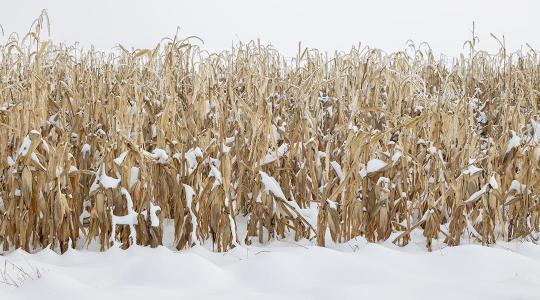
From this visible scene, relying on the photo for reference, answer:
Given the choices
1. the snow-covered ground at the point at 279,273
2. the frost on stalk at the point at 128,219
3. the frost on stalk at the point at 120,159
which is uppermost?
the frost on stalk at the point at 120,159

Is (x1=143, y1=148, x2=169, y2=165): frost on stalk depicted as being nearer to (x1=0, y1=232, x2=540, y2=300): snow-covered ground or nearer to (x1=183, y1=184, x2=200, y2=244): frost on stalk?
(x1=183, y1=184, x2=200, y2=244): frost on stalk

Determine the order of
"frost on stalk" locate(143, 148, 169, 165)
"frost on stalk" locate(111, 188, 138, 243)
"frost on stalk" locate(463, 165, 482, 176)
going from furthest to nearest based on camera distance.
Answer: "frost on stalk" locate(463, 165, 482, 176) < "frost on stalk" locate(143, 148, 169, 165) < "frost on stalk" locate(111, 188, 138, 243)

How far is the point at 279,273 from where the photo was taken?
2.27m

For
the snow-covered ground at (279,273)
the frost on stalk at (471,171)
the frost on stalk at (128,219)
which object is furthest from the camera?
the frost on stalk at (471,171)

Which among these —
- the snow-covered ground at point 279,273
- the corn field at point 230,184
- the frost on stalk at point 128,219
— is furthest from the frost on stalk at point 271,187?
the frost on stalk at point 128,219

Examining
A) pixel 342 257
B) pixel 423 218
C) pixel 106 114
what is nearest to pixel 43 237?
pixel 106 114

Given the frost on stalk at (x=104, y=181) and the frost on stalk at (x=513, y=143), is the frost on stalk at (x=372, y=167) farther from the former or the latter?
the frost on stalk at (x=104, y=181)

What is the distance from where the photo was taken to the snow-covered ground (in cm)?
206

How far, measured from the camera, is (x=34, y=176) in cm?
264

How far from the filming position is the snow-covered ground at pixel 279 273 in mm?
2062

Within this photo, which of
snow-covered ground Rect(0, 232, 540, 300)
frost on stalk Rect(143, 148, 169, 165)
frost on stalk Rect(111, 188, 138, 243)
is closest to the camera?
snow-covered ground Rect(0, 232, 540, 300)

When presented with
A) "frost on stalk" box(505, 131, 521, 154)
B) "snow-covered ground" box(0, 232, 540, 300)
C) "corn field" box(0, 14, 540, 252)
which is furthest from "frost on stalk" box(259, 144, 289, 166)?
"frost on stalk" box(505, 131, 521, 154)

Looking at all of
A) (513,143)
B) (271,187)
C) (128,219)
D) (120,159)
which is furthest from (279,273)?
(513,143)

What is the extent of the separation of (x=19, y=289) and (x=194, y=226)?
758 mm
